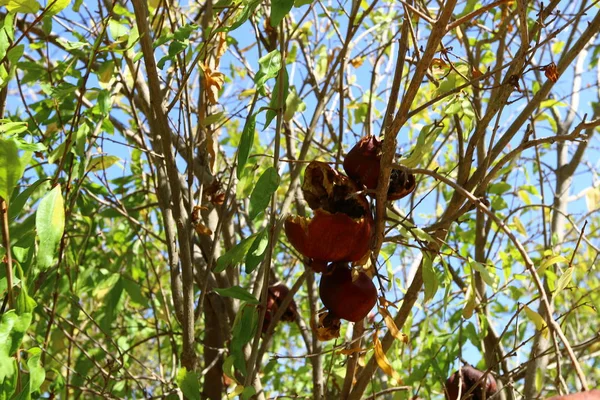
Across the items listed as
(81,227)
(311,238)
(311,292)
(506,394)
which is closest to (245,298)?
(311,238)

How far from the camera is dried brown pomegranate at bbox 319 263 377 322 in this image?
3.49 ft

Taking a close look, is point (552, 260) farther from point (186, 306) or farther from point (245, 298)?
point (186, 306)

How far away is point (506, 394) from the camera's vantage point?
181 cm

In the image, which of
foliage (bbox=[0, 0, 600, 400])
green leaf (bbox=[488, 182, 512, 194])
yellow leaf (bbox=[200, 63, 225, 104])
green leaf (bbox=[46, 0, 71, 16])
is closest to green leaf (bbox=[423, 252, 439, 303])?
foliage (bbox=[0, 0, 600, 400])

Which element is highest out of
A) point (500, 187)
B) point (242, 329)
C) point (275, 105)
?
point (500, 187)

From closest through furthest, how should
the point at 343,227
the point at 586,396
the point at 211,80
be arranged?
the point at 586,396 → the point at 343,227 → the point at 211,80

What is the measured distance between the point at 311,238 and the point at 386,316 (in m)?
0.16

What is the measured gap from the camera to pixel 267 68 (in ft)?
3.45

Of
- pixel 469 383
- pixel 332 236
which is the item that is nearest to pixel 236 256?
pixel 332 236

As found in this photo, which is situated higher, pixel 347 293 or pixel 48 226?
pixel 48 226

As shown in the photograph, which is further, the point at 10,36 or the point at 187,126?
the point at 187,126

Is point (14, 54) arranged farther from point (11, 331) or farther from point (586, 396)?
point (586, 396)

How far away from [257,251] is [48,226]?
304 mm

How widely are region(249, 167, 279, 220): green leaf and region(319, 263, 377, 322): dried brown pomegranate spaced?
0.16 metres
